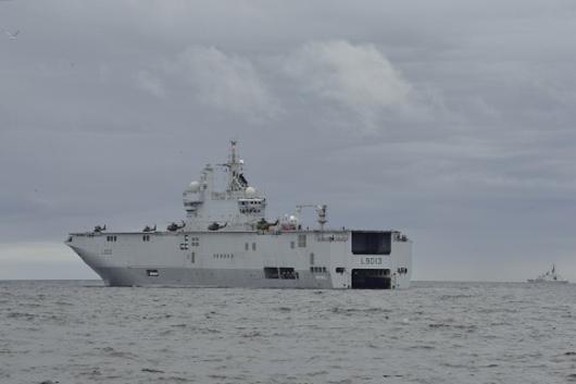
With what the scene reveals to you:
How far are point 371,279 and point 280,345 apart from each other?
73.3m

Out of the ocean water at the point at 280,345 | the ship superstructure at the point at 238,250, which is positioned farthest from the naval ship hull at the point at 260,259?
the ocean water at the point at 280,345

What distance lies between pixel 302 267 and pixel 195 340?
68178mm

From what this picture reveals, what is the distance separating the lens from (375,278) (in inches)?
4833

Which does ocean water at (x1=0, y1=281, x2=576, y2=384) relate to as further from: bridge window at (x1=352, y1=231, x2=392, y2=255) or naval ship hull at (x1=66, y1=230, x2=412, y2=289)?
bridge window at (x1=352, y1=231, x2=392, y2=255)

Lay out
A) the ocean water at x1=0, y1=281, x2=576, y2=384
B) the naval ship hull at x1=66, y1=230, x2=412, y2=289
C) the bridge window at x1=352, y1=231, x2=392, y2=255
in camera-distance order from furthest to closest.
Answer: the bridge window at x1=352, y1=231, x2=392, y2=255, the naval ship hull at x1=66, y1=230, x2=412, y2=289, the ocean water at x1=0, y1=281, x2=576, y2=384

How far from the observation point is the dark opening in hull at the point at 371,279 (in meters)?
121

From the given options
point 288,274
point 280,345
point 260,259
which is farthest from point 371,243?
point 280,345

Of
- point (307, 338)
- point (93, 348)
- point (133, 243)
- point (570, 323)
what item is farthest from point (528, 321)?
point (133, 243)

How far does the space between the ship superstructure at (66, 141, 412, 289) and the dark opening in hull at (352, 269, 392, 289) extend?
10 centimetres

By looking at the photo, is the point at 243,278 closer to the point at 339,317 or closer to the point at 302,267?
the point at 302,267

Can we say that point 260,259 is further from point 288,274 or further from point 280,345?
point 280,345

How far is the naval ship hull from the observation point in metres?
118

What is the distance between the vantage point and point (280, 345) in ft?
164

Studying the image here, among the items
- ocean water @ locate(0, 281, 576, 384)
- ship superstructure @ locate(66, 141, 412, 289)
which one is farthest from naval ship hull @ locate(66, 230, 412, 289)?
ocean water @ locate(0, 281, 576, 384)
